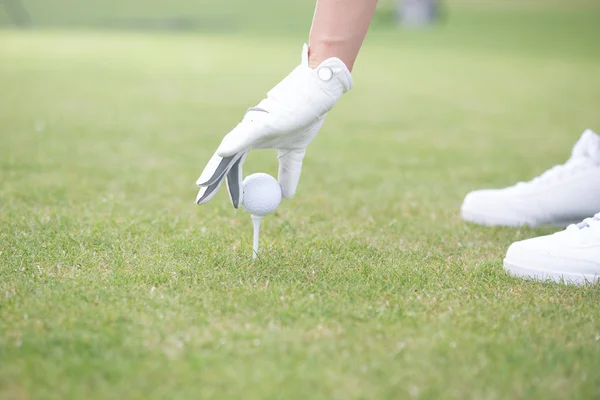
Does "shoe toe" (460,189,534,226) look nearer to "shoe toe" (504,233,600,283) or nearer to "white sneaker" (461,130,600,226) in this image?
"white sneaker" (461,130,600,226)

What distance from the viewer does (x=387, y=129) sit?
6387mm

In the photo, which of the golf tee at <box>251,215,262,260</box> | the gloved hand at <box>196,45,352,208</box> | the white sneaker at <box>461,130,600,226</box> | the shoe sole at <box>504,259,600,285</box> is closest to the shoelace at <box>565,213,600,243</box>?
the shoe sole at <box>504,259,600,285</box>

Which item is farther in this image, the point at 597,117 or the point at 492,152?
the point at 597,117

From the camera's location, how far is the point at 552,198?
3127mm

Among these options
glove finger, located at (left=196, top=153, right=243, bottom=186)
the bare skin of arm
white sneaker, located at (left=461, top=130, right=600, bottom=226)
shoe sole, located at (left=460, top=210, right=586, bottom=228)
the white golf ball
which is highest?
the bare skin of arm

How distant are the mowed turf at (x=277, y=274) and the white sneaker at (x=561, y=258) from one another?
0.07m

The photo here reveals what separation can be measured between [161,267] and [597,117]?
19.4ft

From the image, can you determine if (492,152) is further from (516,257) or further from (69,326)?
(69,326)

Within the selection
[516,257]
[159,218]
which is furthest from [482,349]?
[159,218]

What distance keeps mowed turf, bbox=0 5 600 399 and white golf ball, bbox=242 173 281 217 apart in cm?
19

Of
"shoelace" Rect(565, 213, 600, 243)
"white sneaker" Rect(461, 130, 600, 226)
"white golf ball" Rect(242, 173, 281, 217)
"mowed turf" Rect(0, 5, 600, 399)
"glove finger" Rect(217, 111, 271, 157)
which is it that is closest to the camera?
"mowed turf" Rect(0, 5, 600, 399)

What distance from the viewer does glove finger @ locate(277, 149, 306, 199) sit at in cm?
241

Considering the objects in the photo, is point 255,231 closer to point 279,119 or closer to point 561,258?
point 279,119

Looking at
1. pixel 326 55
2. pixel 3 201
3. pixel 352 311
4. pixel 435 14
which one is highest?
pixel 326 55
